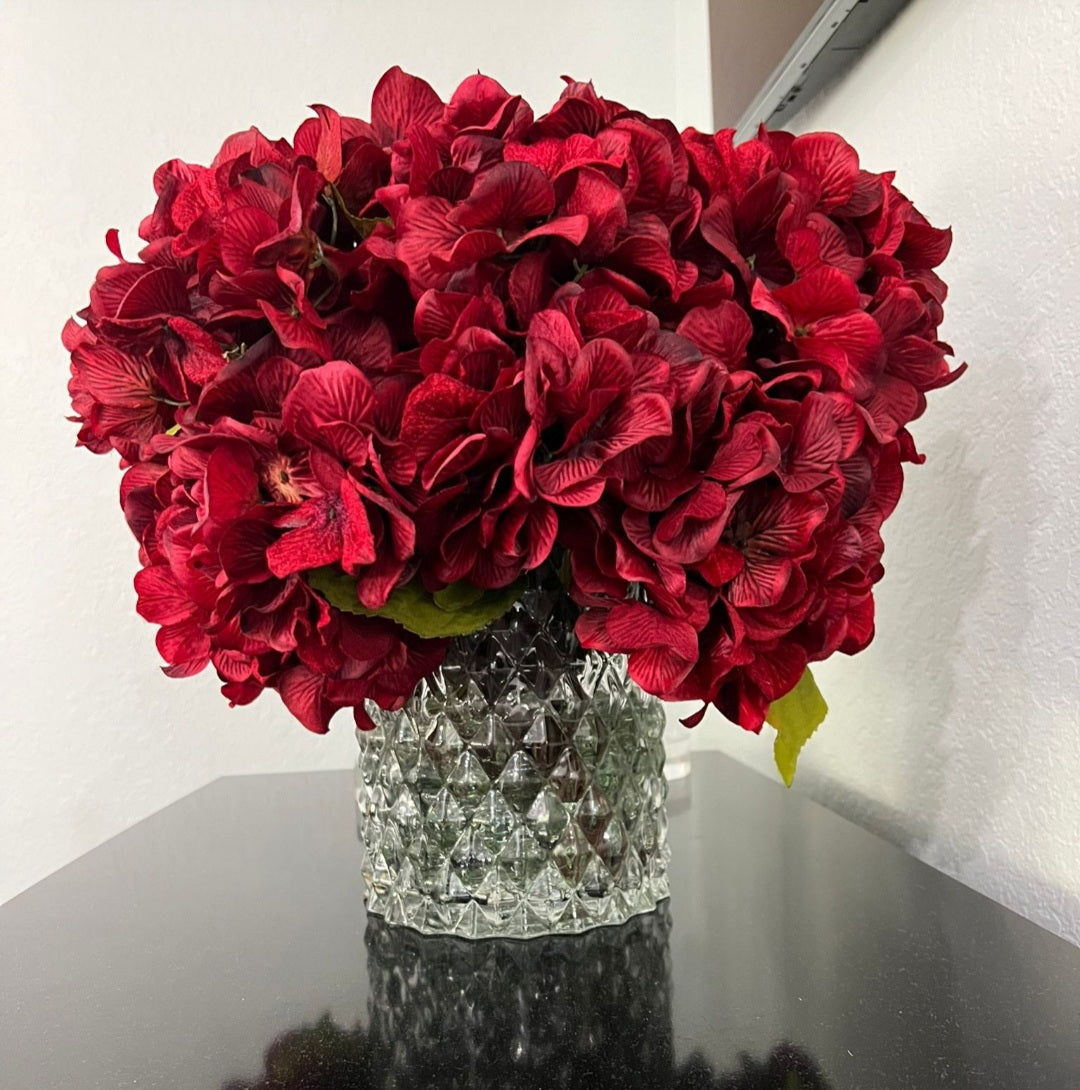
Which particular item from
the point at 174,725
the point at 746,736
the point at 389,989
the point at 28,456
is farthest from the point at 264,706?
the point at 389,989

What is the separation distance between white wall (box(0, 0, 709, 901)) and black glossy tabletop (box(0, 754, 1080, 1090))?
0.73 metres

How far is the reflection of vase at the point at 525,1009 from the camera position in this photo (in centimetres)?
45

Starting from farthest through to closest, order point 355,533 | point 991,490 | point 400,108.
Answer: point 991,490, point 400,108, point 355,533

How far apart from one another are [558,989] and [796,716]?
0.20 m

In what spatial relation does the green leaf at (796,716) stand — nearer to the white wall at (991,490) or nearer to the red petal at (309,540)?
the white wall at (991,490)

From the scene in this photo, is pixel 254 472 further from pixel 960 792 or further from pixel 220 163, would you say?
pixel 960 792

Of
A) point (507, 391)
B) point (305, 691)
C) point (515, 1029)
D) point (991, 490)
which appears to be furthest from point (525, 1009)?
point (991, 490)

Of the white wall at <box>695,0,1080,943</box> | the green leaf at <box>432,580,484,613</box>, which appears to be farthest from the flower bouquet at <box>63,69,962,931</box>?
the white wall at <box>695,0,1080,943</box>

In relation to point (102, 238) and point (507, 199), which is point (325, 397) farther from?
point (102, 238)

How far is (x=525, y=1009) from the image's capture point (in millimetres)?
511

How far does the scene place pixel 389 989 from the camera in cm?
54

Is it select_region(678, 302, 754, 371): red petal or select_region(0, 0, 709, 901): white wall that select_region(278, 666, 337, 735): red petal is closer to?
select_region(678, 302, 754, 371): red petal

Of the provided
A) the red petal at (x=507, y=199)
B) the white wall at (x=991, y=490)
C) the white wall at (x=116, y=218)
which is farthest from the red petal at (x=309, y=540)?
the white wall at (x=116, y=218)

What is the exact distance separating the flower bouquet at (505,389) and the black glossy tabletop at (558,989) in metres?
0.16
